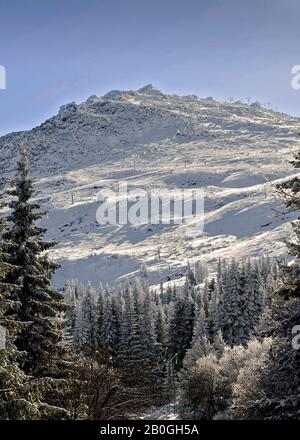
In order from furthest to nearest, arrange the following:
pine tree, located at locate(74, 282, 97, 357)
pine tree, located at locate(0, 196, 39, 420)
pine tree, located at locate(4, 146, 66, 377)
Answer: pine tree, located at locate(74, 282, 97, 357) < pine tree, located at locate(4, 146, 66, 377) < pine tree, located at locate(0, 196, 39, 420)

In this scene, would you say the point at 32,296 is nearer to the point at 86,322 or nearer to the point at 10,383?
the point at 10,383

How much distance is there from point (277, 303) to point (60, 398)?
7.34 m

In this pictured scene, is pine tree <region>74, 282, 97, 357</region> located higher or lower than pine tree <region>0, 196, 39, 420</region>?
lower

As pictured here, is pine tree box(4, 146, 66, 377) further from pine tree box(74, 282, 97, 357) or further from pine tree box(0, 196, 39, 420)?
pine tree box(74, 282, 97, 357)

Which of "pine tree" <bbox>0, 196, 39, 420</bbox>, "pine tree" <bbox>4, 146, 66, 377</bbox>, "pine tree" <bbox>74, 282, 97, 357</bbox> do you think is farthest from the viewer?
"pine tree" <bbox>74, 282, 97, 357</bbox>

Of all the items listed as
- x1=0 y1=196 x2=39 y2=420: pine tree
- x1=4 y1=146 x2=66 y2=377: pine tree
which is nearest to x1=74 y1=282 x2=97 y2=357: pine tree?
x1=4 y1=146 x2=66 y2=377: pine tree

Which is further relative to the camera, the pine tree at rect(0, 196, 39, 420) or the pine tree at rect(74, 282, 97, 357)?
the pine tree at rect(74, 282, 97, 357)

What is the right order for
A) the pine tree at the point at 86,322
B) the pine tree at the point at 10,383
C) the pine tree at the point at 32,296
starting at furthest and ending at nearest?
the pine tree at the point at 86,322 → the pine tree at the point at 32,296 → the pine tree at the point at 10,383

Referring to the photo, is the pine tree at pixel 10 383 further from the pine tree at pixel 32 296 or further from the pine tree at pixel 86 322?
the pine tree at pixel 86 322

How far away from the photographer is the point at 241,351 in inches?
2041

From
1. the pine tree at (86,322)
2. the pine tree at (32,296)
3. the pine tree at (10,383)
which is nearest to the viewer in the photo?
the pine tree at (10,383)

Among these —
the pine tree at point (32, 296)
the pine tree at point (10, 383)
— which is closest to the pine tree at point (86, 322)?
the pine tree at point (32, 296)

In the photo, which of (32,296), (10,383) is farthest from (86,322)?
(10,383)
